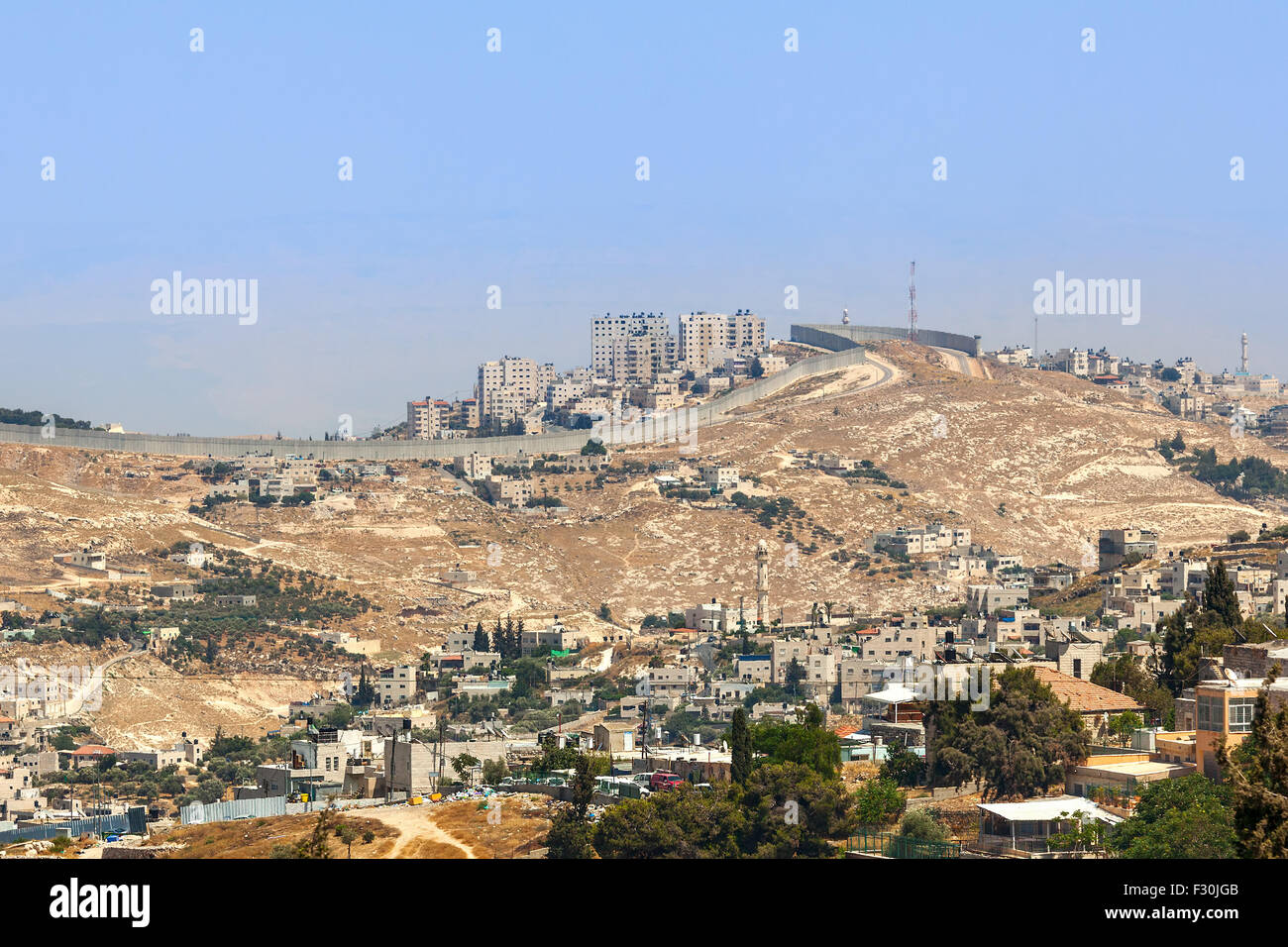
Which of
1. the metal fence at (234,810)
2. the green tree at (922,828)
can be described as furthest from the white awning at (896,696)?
the metal fence at (234,810)

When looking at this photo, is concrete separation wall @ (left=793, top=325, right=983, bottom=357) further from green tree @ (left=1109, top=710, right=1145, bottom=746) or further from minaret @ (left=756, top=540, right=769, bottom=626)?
green tree @ (left=1109, top=710, right=1145, bottom=746)

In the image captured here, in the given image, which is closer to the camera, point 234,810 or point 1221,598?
point 234,810

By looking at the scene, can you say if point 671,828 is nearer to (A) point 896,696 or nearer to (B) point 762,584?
(A) point 896,696

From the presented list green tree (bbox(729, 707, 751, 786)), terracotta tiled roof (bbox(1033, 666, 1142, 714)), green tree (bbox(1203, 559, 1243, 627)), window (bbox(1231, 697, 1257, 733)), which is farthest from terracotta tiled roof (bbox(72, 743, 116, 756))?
window (bbox(1231, 697, 1257, 733))

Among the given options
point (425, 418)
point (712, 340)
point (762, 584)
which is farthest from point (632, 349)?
point (762, 584)

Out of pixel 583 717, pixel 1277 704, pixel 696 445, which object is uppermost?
pixel 696 445
